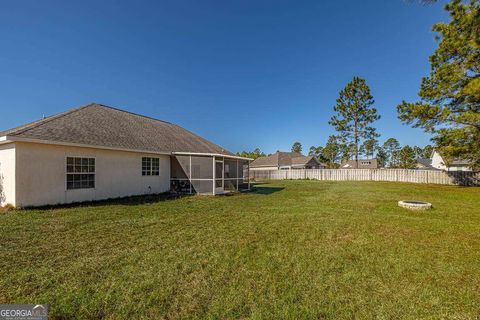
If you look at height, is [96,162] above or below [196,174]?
above

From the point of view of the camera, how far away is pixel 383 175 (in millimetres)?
24125

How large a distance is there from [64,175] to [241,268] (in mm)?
8900

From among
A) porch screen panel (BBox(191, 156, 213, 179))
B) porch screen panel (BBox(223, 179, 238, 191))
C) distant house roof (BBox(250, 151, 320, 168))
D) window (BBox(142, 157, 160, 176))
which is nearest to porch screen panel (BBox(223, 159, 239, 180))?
porch screen panel (BBox(223, 179, 238, 191))

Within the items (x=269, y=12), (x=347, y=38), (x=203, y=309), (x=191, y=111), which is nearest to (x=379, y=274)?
(x=203, y=309)

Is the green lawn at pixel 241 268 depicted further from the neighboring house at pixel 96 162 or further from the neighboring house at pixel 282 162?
the neighboring house at pixel 282 162

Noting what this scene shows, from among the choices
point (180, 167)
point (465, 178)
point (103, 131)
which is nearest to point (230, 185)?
point (180, 167)

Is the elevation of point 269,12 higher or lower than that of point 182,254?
higher

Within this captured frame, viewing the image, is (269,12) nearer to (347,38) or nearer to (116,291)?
(347,38)

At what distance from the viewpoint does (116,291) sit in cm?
269

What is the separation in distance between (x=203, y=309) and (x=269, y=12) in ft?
51.9

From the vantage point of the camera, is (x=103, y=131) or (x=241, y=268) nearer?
(x=241, y=268)

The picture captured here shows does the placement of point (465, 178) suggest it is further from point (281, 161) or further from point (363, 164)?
point (363, 164)

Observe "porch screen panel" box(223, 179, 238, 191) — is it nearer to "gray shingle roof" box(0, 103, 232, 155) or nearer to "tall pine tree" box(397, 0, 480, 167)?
"gray shingle roof" box(0, 103, 232, 155)

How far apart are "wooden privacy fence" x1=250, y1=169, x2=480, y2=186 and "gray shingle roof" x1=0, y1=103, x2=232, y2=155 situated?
16597 mm
